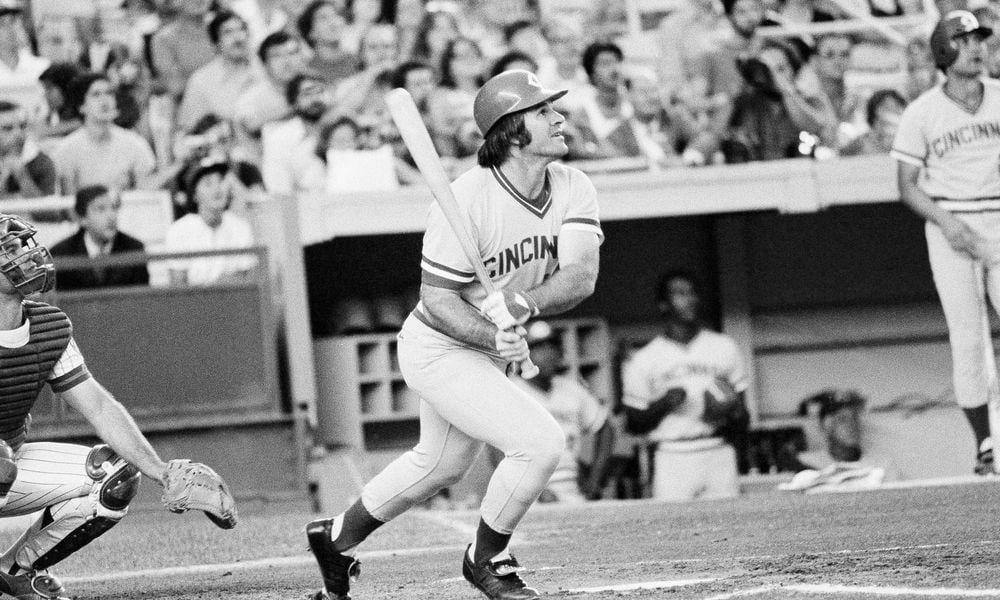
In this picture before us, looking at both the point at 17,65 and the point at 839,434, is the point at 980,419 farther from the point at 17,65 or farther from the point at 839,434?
the point at 17,65

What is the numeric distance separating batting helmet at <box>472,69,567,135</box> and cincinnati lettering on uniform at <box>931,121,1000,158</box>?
143 inches

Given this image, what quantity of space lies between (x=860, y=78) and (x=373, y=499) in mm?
8162

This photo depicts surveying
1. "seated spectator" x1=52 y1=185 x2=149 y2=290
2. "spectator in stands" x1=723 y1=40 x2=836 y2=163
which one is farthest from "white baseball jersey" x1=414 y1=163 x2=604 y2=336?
"spectator in stands" x1=723 y1=40 x2=836 y2=163

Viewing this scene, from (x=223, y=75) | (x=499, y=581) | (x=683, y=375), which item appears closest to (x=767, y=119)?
(x=683, y=375)

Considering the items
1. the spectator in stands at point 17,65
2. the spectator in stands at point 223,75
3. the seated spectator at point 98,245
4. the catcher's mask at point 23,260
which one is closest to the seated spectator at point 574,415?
the seated spectator at point 98,245

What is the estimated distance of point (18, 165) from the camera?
9.84 m

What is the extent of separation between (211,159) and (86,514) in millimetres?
4627

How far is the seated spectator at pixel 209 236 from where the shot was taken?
9516 millimetres

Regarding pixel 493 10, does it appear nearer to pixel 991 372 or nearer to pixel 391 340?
pixel 391 340

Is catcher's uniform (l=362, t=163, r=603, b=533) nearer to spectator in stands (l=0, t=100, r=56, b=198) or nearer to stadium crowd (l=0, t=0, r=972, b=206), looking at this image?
stadium crowd (l=0, t=0, r=972, b=206)

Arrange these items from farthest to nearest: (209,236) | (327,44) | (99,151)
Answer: (327,44)
(99,151)
(209,236)

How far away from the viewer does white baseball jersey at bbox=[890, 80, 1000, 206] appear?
7.99 metres

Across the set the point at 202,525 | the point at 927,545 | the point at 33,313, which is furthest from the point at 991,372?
the point at 33,313

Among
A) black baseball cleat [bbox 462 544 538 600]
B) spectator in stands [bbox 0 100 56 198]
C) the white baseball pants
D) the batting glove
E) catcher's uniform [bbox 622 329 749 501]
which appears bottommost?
catcher's uniform [bbox 622 329 749 501]
